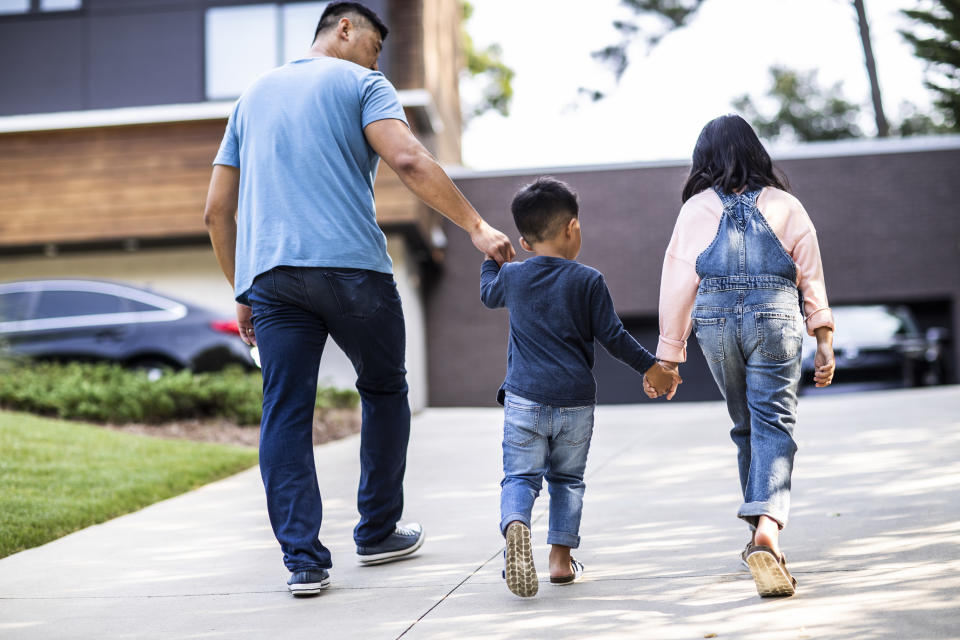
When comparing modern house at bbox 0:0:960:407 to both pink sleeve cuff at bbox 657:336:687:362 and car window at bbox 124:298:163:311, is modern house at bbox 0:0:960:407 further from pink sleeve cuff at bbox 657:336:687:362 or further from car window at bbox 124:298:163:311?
pink sleeve cuff at bbox 657:336:687:362

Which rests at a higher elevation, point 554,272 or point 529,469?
point 554,272

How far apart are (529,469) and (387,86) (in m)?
1.53

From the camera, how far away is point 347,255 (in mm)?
3773

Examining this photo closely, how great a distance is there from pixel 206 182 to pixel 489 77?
22820 millimetres

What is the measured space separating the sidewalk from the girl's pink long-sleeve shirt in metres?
0.88

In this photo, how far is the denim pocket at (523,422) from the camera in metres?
3.58

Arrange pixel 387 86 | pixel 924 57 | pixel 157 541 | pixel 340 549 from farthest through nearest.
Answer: pixel 924 57, pixel 157 541, pixel 340 549, pixel 387 86

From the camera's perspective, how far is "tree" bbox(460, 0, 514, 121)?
34.4 m

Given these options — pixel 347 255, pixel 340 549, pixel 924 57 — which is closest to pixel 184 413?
pixel 340 549

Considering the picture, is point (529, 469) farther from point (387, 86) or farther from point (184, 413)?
point (184, 413)

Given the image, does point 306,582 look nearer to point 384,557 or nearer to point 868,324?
point 384,557

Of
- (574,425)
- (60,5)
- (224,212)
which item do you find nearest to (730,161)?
(574,425)

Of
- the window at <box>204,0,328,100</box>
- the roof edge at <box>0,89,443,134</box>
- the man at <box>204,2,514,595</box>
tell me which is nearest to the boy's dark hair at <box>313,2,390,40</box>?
the man at <box>204,2,514,595</box>

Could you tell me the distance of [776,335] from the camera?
3.50 m
